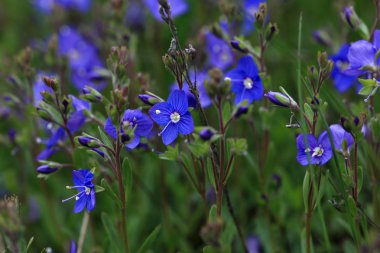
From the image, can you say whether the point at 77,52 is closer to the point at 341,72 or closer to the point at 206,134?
the point at 341,72

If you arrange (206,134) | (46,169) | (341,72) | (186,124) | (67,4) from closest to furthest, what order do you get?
(206,134), (186,124), (46,169), (341,72), (67,4)

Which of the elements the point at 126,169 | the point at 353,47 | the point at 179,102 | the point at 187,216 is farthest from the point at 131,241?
the point at 353,47

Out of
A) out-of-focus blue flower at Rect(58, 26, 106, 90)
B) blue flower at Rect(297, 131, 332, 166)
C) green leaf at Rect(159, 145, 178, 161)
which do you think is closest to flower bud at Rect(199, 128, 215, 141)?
green leaf at Rect(159, 145, 178, 161)

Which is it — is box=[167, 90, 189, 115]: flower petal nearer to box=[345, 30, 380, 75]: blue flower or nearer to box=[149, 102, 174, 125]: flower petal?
box=[149, 102, 174, 125]: flower petal

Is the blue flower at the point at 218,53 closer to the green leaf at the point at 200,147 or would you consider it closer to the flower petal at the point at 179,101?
the flower petal at the point at 179,101

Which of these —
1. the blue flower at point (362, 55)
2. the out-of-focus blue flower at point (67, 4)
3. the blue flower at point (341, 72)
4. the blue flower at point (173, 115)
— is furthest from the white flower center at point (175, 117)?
the out-of-focus blue flower at point (67, 4)

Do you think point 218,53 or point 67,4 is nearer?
point 218,53

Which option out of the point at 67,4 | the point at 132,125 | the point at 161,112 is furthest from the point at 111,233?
the point at 67,4

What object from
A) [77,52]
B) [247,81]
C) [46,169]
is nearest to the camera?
[46,169]
